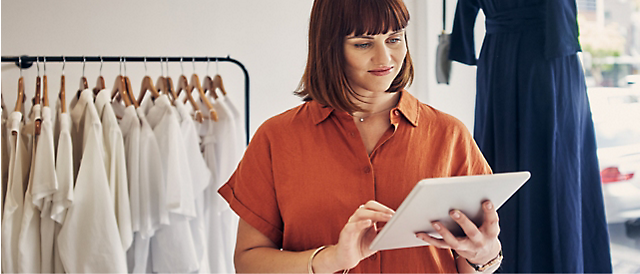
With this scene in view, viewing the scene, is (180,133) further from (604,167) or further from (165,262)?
(604,167)

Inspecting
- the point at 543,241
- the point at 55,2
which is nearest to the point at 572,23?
the point at 543,241

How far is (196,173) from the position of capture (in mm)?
1843

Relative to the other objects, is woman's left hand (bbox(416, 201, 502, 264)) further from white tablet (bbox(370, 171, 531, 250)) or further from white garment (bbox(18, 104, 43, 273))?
white garment (bbox(18, 104, 43, 273))

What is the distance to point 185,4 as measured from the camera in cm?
219

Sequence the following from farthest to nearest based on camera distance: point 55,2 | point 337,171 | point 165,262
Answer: point 55,2
point 165,262
point 337,171

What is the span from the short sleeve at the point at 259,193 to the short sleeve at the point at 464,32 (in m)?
0.93

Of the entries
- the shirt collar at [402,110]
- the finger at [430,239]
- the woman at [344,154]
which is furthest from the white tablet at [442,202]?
the shirt collar at [402,110]

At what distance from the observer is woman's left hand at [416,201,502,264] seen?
851 mm

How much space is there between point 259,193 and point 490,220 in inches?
18.6

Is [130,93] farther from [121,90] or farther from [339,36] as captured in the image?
[339,36]

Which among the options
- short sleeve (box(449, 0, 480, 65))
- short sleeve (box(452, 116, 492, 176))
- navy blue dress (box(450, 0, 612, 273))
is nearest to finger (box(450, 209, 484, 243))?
short sleeve (box(452, 116, 492, 176))

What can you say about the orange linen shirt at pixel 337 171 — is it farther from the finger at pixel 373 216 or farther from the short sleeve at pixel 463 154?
the finger at pixel 373 216

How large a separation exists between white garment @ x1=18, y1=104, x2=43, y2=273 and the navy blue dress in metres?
1.38

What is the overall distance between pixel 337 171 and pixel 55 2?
4.90ft
